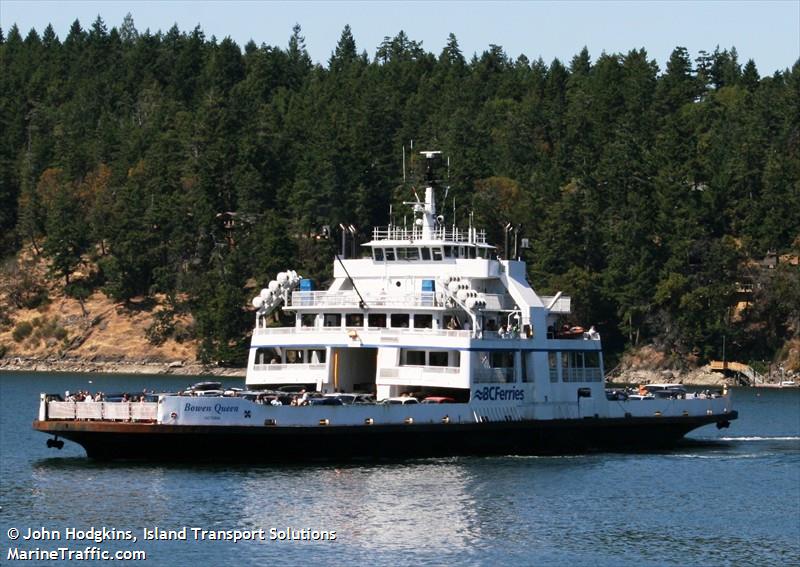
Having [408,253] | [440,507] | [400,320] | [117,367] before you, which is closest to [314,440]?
[400,320]

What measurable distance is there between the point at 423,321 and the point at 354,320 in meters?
2.49

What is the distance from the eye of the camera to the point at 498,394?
62.2 metres

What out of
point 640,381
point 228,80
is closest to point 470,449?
point 640,381

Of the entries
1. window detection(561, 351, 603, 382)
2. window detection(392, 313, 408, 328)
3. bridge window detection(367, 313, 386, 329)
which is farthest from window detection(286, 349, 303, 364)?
window detection(561, 351, 603, 382)

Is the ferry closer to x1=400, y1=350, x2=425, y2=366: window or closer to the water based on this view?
x1=400, y1=350, x2=425, y2=366: window

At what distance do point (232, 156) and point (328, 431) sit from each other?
93185 millimetres

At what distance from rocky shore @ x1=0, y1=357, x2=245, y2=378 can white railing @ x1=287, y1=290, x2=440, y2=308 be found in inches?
2513

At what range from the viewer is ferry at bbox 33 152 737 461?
56.1m

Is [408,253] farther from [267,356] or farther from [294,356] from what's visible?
[267,356]

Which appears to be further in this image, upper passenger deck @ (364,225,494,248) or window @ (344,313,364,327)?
upper passenger deck @ (364,225,494,248)

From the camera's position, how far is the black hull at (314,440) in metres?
55.6

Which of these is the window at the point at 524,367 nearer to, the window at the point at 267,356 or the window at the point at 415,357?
the window at the point at 415,357

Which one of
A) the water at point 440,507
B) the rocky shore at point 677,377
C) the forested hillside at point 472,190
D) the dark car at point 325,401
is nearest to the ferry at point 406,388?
the dark car at point 325,401

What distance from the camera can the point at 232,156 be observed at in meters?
148
